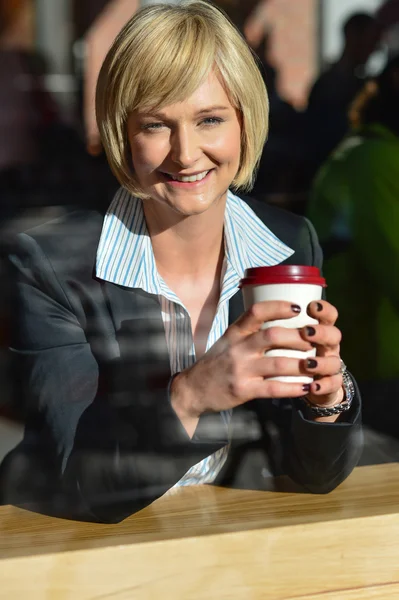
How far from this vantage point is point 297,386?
102cm

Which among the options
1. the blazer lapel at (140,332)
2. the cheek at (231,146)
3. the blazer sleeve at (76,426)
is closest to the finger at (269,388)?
the blazer sleeve at (76,426)

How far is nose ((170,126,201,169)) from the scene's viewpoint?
1118mm

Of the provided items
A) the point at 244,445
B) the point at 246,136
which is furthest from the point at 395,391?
the point at 246,136

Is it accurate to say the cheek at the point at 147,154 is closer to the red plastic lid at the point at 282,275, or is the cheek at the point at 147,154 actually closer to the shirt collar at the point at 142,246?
the shirt collar at the point at 142,246

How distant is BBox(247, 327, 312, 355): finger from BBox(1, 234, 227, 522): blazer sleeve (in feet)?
0.55

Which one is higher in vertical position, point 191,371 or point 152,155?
point 152,155

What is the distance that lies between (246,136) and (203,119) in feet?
0.35

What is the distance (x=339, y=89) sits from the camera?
1.39 metres

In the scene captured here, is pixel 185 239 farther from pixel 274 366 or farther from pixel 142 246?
pixel 274 366

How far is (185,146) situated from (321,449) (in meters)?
0.51

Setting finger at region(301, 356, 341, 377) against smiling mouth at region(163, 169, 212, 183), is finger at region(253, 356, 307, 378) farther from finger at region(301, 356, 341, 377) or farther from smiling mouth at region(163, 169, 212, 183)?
smiling mouth at region(163, 169, 212, 183)

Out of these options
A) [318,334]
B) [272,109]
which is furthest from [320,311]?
[272,109]

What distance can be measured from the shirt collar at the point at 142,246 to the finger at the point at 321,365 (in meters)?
0.27

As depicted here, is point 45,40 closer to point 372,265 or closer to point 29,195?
point 29,195
